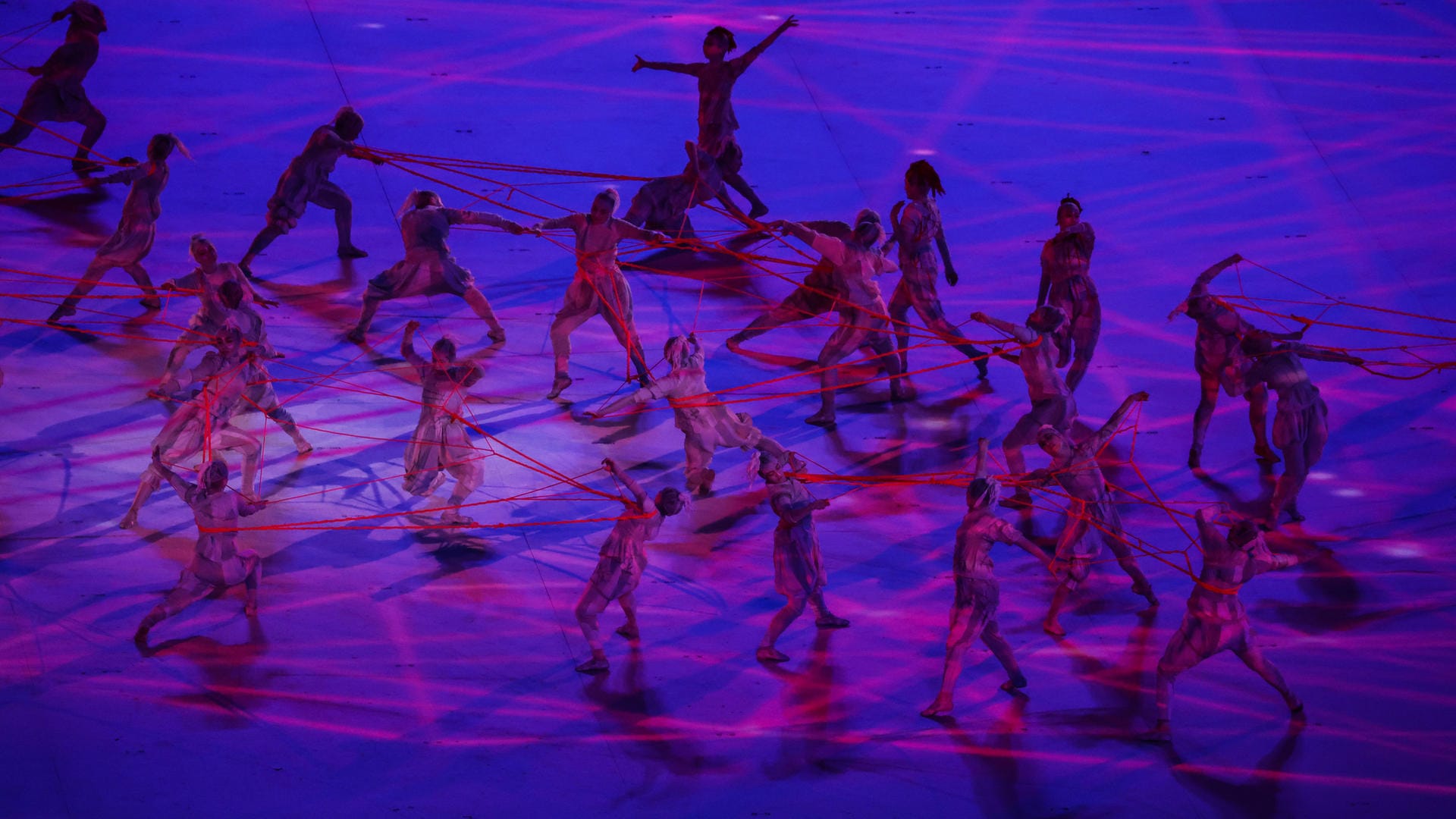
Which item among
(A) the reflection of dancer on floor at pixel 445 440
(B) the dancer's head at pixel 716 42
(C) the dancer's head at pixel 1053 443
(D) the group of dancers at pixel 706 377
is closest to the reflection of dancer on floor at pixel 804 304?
(D) the group of dancers at pixel 706 377

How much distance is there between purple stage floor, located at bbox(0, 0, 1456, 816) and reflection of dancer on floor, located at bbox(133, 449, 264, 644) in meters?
0.23

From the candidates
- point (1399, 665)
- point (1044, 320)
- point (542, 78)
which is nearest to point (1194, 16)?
point (542, 78)

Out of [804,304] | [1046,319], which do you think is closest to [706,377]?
[804,304]

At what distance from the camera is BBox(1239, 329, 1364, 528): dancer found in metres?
9.14

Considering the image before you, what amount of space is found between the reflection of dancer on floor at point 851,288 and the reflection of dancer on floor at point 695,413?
0.81 m

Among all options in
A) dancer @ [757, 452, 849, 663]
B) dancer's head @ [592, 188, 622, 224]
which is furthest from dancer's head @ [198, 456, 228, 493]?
dancer's head @ [592, 188, 622, 224]

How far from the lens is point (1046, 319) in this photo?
900 centimetres

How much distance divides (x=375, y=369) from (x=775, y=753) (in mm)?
3828

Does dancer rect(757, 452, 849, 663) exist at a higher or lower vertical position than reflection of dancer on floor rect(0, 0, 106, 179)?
lower

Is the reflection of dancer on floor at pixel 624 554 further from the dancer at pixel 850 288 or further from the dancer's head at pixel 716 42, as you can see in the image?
the dancer's head at pixel 716 42

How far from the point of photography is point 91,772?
702 cm

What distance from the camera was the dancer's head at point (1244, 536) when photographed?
7516 mm

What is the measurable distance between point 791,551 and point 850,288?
2.36 m

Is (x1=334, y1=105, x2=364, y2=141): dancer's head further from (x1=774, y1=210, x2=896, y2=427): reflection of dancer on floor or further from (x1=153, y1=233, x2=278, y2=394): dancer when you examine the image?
(x1=774, y1=210, x2=896, y2=427): reflection of dancer on floor
